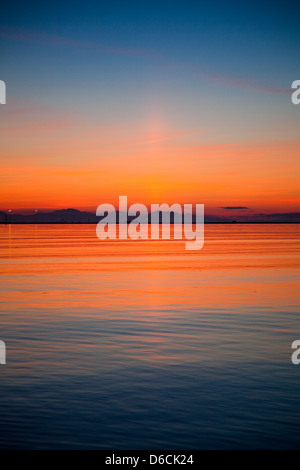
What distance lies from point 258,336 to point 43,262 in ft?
142

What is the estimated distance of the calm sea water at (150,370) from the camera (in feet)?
41.5

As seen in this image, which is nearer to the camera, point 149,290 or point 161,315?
point 161,315

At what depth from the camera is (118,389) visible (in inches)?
619

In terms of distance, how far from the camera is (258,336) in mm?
23031

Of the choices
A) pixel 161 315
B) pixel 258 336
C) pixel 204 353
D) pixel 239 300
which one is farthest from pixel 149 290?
pixel 204 353

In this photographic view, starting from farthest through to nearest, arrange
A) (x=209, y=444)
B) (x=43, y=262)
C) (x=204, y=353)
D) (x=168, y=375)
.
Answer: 1. (x=43, y=262)
2. (x=204, y=353)
3. (x=168, y=375)
4. (x=209, y=444)

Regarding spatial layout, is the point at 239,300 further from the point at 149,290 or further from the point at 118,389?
the point at 118,389

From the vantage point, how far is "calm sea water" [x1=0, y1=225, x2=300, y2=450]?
41.5ft

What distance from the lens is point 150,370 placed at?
17844mm

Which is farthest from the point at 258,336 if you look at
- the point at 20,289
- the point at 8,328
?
the point at 20,289
